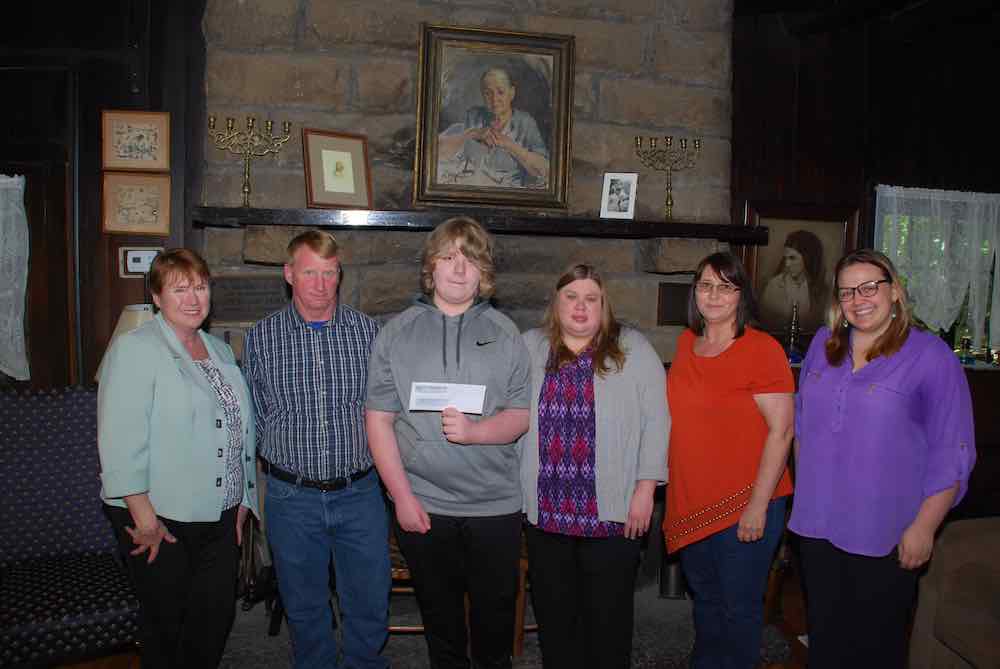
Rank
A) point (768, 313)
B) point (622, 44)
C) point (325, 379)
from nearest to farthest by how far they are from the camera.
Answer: point (325, 379), point (622, 44), point (768, 313)

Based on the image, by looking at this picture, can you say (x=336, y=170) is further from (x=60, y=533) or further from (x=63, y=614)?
(x=63, y=614)

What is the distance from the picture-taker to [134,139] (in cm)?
290

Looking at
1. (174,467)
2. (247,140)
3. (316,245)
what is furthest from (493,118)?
(174,467)

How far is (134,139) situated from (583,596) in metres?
2.46


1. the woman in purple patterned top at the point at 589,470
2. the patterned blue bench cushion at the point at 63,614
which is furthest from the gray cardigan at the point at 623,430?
the patterned blue bench cushion at the point at 63,614

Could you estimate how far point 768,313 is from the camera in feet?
12.5

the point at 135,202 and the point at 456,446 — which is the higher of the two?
the point at 135,202

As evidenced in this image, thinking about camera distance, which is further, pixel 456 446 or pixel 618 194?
pixel 618 194

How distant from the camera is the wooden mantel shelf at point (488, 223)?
257 centimetres

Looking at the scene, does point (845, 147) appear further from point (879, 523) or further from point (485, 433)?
point (485, 433)

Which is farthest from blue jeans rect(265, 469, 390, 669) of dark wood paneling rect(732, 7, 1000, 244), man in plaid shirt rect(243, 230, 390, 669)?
dark wood paneling rect(732, 7, 1000, 244)

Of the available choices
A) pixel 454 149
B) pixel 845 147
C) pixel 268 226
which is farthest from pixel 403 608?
pixel 845 147

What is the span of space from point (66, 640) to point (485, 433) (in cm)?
128

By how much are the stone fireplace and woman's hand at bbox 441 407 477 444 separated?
114cm
